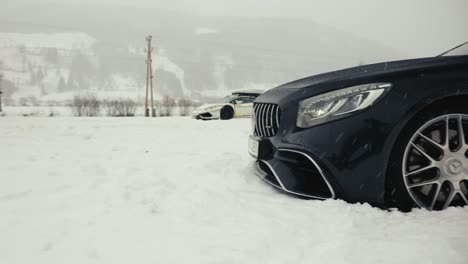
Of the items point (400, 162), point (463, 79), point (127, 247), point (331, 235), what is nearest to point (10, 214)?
point (127, 247)

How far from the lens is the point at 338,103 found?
224 cm

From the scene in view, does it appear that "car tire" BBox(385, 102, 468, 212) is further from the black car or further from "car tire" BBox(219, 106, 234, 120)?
"car tire" BBox(219, 106, 234, 120)

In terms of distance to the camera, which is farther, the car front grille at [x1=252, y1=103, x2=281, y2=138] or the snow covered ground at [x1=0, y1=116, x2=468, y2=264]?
the car front grille at [x1=252, y1=103, x2=281, y2=138]

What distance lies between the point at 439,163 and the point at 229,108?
1195cm

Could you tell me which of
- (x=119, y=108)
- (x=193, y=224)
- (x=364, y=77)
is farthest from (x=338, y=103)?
(x=119, y=108)

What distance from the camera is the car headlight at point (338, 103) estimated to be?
7.15 ft

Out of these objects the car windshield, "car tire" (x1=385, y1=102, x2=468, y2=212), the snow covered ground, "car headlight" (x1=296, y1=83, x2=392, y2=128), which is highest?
the car windshield

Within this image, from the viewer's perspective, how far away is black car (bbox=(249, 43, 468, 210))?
6.98 feet

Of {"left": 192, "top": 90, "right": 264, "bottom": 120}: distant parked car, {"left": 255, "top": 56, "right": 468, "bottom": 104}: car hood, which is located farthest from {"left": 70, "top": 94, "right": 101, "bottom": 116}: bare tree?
{"left": 255, "top": 56, "right": 468, "bottom": 104}: car hood

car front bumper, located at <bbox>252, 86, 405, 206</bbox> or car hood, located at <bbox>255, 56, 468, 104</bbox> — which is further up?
car hood, located at <bbox>255, 56, 468, 104</bbox>

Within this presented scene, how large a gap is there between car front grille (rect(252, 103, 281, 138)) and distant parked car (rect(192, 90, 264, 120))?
35.3 feet

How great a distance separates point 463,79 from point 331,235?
1.40m

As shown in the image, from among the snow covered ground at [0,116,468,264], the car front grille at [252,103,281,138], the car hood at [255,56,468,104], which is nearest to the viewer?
the snow covered ground at [0,116,468,264]

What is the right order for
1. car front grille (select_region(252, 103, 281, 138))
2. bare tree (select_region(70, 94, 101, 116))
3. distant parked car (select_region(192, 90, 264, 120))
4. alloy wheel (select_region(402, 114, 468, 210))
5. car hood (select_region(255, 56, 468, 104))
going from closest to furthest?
alloy wheel (select_region(402, 114, 468, 210)) < car hood (select_region(255, 56, 468, 104)) < car front grille (select_region(252, 103, 281, 138)) < distant parked car (select_region(192, 90, 264, 120)) < bare tree (select_region(70, 94, 101, 116))
